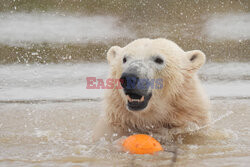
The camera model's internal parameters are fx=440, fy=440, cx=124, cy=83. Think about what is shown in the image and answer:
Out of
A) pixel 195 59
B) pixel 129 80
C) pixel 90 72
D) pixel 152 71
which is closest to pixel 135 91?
pixel 129 80

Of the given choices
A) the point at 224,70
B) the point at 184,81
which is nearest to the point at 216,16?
the point at 224,70

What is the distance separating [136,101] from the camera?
3508 millimetres

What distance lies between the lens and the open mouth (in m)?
3.47

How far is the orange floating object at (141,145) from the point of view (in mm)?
3297

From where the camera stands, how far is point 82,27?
10133 mm

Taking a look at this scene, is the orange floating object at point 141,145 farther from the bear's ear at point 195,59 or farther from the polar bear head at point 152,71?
the bear's ear at point 195,59

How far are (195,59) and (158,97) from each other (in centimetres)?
54

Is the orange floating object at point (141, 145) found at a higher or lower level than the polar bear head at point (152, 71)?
lower

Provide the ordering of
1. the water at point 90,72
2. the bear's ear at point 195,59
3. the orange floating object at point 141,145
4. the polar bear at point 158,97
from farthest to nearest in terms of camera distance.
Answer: the bear's ear at point 195,59, the polar bear at point 158,97, the water at point 90,72, the orange floating object at point 141,145

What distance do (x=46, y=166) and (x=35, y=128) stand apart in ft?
6.38

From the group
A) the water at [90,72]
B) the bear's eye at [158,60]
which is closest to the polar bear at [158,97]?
the bear's eye at [158,60]

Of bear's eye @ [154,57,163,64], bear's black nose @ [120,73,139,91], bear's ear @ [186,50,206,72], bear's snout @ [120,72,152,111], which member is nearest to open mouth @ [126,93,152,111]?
bear's snout @ [120,72,152,111]

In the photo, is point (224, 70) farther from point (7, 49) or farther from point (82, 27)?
point (7, 49)

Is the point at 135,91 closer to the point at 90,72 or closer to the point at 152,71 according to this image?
the point at 152,71
